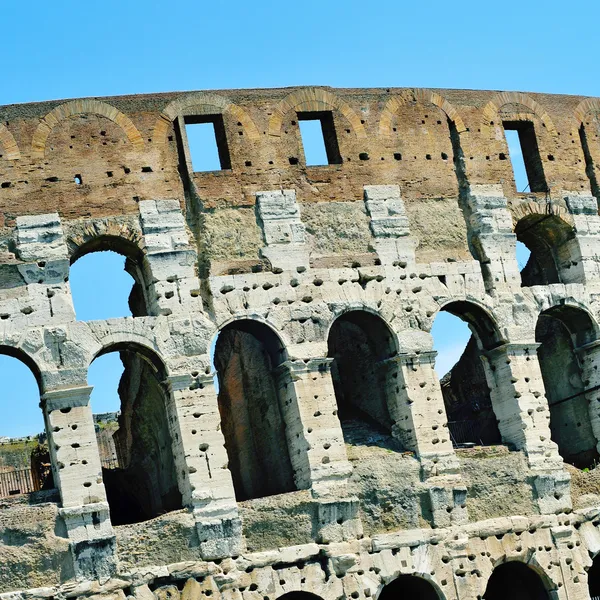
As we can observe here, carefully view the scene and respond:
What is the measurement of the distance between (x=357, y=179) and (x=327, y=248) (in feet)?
4.53

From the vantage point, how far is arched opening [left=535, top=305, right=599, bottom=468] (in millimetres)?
22328

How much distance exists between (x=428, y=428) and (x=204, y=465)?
3.73m

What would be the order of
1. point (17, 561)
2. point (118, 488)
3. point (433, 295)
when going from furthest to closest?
point (118, 488) → point (433, 295) → point (17, 561)

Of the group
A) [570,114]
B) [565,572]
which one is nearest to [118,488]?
[565,572]

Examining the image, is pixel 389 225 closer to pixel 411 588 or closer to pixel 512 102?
pixel 512 102

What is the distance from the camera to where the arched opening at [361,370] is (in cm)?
2081

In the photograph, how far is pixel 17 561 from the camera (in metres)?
17.7

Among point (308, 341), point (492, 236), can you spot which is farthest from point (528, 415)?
point (308, 341)

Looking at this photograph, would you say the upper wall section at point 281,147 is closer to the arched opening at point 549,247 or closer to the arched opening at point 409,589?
the arched opening at point 549,247

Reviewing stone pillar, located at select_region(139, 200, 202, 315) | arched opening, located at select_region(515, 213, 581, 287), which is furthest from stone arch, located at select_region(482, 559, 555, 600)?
stone pillar, located at select_region(139, 200, 202, 315)

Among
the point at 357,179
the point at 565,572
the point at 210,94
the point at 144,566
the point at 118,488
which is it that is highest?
the point at 210,94

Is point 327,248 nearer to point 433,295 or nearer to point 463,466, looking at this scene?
point 433,295

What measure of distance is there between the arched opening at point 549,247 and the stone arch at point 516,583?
506cm

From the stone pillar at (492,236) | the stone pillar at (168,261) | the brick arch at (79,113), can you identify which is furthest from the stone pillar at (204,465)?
the stone pillar at (492,236)
